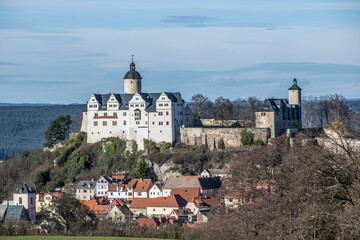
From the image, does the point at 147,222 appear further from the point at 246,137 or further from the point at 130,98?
the point at 130,98

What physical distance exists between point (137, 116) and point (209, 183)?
29.4 ft

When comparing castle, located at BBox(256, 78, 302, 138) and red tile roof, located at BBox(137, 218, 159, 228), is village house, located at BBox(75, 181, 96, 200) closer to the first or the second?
red tile roof, located at BBox(137, 218, 159, 228)

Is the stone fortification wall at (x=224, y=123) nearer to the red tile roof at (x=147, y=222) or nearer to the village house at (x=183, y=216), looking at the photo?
the village house at (x=183, y=216)

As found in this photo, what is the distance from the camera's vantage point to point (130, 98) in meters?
64.2

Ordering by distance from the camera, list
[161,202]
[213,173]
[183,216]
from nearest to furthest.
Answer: [183,216] < [161,202] < [213,173]

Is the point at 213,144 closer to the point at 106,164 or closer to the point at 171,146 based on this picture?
the point at 171,146

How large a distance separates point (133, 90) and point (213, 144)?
9967 mm

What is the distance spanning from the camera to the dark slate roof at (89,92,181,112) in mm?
62094

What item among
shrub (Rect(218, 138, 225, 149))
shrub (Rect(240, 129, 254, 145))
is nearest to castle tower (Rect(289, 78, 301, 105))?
shrub (Rect(240, 129, 254, 145))

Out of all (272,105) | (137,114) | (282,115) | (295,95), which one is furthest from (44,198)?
(295,95)

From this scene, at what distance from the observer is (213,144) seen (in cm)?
6069

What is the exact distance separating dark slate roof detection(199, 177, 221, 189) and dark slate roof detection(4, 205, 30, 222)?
12915 mm

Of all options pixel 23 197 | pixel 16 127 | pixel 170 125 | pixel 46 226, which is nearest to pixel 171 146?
pixel 170 125

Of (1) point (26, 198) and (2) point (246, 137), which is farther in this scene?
(2) point (246, 137)
